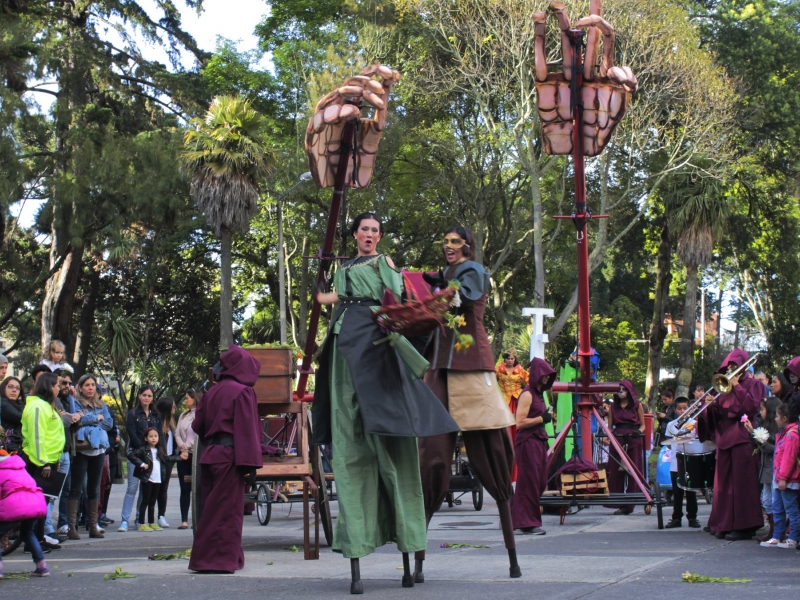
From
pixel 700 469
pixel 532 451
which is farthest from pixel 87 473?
pixel 700 469

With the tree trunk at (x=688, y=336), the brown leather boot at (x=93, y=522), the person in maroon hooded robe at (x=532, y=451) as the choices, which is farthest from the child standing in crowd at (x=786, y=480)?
the tree trunk at (x=688, y=336)

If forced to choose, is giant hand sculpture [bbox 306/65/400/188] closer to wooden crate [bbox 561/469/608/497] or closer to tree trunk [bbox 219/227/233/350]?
wooden crate [bbox 561/469/608/497]

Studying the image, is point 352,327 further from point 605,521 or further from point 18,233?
point 18,233

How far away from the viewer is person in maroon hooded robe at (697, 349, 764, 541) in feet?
32.7

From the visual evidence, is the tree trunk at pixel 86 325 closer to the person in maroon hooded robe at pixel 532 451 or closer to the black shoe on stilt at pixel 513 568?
the person in maroon hooded robe at pixel 532 451

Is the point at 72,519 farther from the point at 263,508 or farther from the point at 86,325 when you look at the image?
the point at 86,325

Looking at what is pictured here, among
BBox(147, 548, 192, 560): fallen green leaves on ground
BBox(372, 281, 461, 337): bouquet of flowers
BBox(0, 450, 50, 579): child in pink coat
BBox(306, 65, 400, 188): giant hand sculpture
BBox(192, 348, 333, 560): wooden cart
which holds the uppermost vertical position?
BBox(306, 65, 400, 188): giant hand sculpture

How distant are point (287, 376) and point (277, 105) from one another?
2644 cm

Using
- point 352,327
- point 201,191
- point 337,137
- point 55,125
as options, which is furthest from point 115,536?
point 55,125

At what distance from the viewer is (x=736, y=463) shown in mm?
10242

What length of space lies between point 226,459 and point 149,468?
17.6 ft

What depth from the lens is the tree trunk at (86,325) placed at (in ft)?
111

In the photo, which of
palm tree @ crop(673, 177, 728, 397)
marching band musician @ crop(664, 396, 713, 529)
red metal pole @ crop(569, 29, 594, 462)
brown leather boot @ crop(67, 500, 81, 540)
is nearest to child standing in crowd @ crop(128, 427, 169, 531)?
brown leather boot @ crop(67, 500, 81, 540)

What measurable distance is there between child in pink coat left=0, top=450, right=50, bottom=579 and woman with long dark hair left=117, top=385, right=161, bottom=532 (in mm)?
4951
